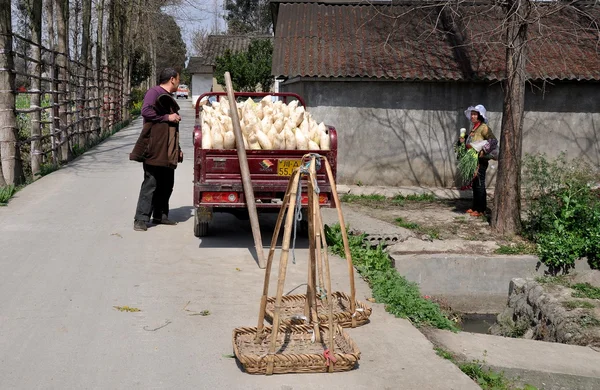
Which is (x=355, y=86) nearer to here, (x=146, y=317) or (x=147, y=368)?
(x=146, y=317)

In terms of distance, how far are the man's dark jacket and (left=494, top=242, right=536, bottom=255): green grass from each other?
4.50 meters

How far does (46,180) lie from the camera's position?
13.9m

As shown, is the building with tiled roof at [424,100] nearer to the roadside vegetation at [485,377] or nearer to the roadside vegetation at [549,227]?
the roadside vegetation at [549,227]

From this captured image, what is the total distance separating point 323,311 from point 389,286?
1411 mm

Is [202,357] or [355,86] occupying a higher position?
[355,86]

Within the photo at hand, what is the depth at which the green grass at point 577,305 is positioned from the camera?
720cm

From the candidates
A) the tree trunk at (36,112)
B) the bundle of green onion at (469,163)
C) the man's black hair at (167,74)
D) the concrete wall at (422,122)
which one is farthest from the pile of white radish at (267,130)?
the tree trunk at (36,112)

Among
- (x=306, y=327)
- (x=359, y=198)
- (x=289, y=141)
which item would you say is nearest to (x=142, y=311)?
(x=306, y=327)

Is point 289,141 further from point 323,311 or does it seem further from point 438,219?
point 438,219

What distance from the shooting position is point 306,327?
562cm

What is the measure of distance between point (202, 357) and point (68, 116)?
49.7 feet

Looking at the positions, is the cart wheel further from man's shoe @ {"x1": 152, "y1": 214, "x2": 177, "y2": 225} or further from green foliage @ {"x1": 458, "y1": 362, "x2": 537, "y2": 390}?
green foliage @ {"x1": 458, "y1": 362, "x2": 537, "y2": 390}

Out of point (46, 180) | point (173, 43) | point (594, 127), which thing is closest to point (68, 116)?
point (46, 180)

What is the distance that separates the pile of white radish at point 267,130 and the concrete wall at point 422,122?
458cm
